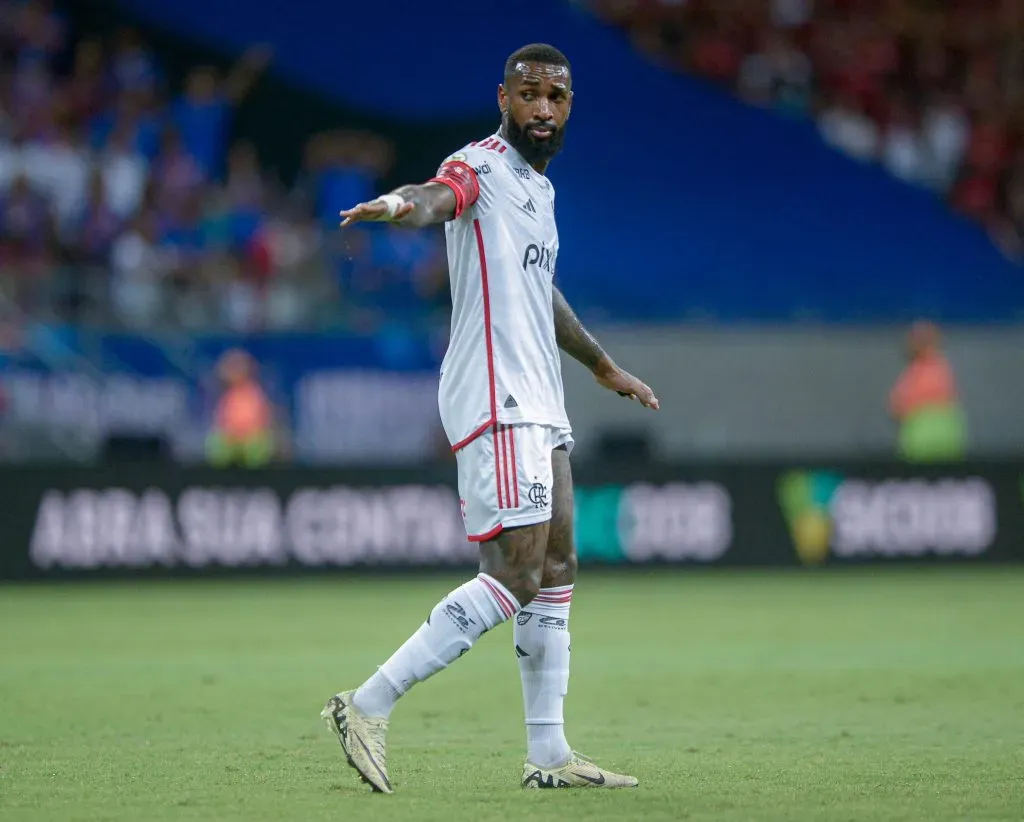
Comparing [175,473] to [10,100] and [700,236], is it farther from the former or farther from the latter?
[700,236]

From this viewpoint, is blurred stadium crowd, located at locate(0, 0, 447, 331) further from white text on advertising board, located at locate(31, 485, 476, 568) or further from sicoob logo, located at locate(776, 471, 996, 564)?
sicoob logo, located at locate(776, 471, 996, 564)

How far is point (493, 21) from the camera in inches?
895

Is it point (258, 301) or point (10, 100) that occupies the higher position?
point (10, 100)

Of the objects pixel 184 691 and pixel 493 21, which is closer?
pixel 184 691

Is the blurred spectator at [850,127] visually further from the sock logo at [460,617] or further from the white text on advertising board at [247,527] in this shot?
the sock logo at [460,617]

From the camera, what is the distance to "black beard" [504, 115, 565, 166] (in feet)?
19.4

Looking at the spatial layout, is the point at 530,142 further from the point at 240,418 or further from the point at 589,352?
the point at 240,418

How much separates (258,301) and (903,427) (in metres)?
7.28

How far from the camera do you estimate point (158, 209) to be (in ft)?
60.1

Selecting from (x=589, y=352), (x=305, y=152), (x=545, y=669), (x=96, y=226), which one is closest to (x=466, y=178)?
(x=589, y=352)

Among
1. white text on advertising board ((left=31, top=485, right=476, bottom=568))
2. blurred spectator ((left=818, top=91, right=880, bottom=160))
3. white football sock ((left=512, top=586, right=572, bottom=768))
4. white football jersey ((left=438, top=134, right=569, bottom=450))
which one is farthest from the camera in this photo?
blurred spectator ((left=818, top=91, right=880, bottom=160))

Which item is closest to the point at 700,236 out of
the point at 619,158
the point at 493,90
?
the point at 619,158

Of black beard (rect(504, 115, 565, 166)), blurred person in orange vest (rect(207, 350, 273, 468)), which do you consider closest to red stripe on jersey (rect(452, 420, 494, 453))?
black beard (rect(504, 115, 565, 166))

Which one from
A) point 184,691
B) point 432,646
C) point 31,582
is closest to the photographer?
point 432,646
